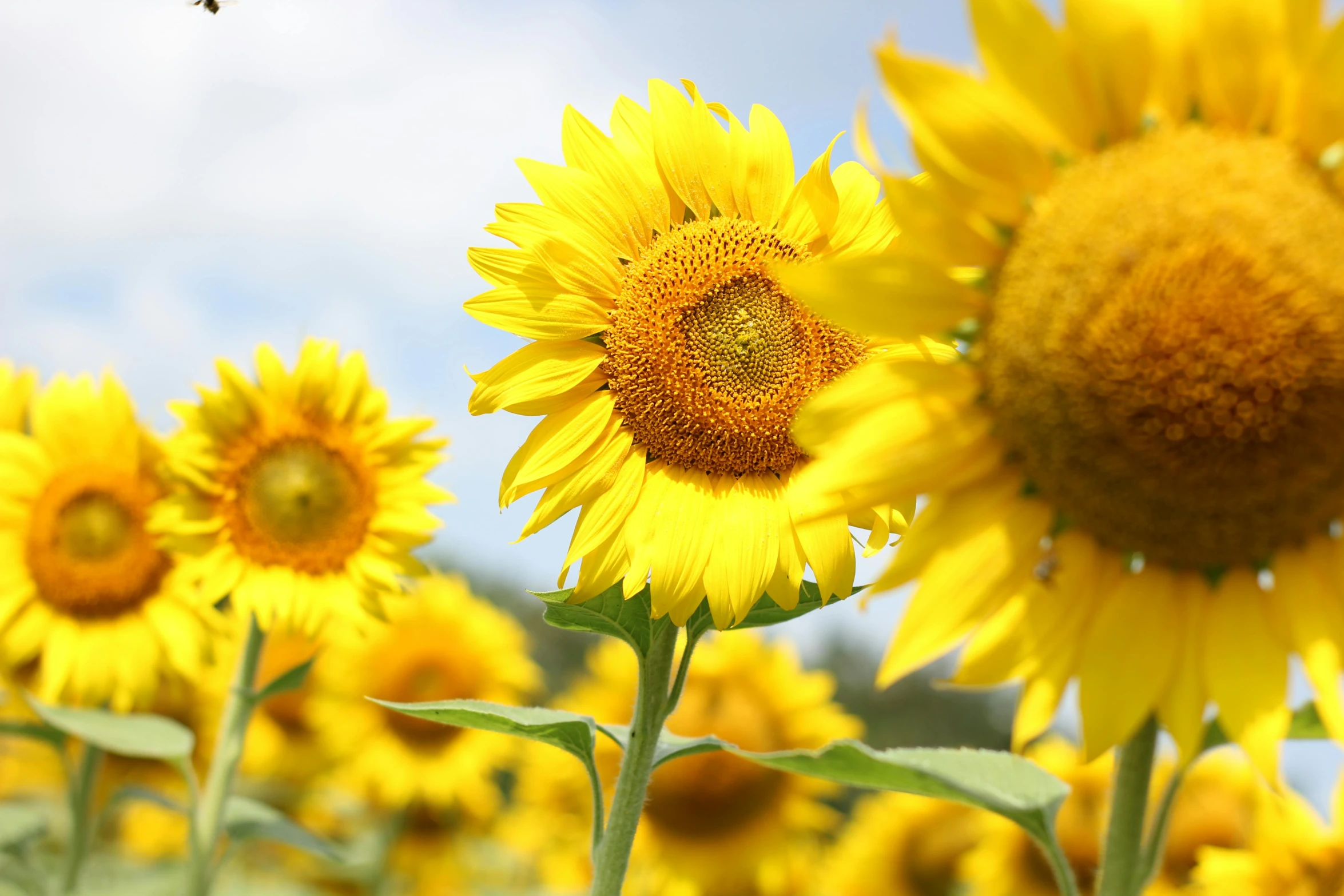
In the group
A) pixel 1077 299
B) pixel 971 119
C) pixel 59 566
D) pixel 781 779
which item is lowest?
pixel 781 779

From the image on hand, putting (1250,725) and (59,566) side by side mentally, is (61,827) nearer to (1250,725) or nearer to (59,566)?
(59,566)

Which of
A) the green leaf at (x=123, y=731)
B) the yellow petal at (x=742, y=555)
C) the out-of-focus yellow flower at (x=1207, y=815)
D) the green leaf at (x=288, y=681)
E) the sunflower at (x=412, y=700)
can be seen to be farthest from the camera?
the sunflower at (x=412, y=700)

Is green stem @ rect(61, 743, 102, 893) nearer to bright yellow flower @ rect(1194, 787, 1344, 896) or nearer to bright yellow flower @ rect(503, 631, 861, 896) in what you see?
bright yellow flower @ rect(503, 631, 861, 896)

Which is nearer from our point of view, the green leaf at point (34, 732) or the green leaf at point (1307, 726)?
the green leaf at point (1307, 726)

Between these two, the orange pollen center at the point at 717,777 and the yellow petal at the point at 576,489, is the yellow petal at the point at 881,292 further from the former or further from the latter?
the orange pollen center at the point at 717,777

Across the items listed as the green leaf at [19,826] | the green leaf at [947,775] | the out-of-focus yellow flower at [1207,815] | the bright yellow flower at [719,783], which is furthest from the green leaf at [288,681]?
the out-of-focus yellow flower at [1207,815]

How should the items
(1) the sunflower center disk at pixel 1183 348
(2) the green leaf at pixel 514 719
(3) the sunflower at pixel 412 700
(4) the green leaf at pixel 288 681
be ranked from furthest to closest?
(3) the sunflower at pixel 412 700 < (4) the green leaf at pixel 288 681 < (2) the green leaf at pixel 514 719 < (1) the sunflower center disk at pixel 1183 348

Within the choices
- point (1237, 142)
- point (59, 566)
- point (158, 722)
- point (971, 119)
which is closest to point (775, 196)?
point (971, 119)
